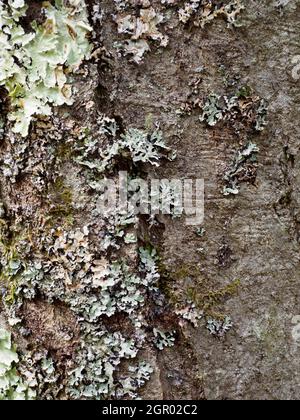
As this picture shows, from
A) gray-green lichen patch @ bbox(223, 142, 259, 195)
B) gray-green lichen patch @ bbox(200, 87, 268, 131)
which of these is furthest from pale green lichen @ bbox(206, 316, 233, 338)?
gray-green lichen patch @ bbox(200, 87, 268, 131)

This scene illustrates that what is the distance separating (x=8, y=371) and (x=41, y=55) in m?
0.73

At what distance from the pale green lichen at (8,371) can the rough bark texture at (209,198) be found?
41 mm

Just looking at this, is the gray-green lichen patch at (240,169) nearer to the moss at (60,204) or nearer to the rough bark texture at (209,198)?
the rough bark texture at (209,198)

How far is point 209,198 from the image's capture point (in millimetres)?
1279

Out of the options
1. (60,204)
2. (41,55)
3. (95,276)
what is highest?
(41,55)

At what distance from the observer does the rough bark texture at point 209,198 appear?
124 cm

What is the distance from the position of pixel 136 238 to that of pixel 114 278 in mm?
101

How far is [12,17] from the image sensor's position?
1.22 metres

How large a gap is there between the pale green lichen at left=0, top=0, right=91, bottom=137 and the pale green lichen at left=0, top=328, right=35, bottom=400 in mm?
491

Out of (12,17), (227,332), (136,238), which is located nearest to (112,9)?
(12,17)

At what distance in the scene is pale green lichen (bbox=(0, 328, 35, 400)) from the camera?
1.31 meters

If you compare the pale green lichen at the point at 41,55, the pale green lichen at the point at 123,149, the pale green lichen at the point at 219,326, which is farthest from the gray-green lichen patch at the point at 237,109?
the pale green lichen at the point at 219,326

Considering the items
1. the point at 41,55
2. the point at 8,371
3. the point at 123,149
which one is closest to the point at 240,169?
the point at 123,149

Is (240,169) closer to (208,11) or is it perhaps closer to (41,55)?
(208,11)
